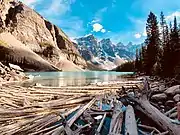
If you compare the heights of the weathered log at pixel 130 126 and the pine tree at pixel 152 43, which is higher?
the pine tree at pixel 152 43

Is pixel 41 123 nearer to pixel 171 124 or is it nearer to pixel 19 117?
pixel 19 117

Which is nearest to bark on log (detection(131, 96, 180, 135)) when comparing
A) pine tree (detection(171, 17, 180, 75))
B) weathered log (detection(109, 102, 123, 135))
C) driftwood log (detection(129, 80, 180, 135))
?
driftwood log (detection(129, 80, 180, 135))

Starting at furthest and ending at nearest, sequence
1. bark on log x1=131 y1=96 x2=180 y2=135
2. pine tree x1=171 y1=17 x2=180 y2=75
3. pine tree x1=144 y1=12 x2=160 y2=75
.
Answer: pine tree x1=144 y1=12 x2=160 y2=75, pine tree x1=171 y1=17 x2=180 y2=75, bark on log x1=131 y1=96 x2=180 y2=135

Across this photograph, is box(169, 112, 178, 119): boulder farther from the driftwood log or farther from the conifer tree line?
the conifer tree line

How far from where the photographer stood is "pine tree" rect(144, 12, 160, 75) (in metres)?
65.7

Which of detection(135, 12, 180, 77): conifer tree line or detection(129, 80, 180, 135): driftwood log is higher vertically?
detection(135, 12, 180, 77): conifer tree line

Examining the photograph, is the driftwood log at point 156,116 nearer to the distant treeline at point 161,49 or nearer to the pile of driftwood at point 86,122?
the pile of driftwood at point 86,122

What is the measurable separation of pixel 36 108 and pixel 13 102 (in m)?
3.52

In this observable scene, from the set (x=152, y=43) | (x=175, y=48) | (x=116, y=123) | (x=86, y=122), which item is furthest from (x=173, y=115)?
(x=152, y=43)

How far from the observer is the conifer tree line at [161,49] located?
44.2 metres

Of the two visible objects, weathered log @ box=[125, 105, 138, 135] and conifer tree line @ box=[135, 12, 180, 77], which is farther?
conifer tree line @ box=[135, 12, 180, 77]

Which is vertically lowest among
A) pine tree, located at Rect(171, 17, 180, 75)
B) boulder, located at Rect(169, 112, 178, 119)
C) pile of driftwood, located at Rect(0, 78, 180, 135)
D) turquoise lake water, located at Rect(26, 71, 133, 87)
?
pile of driftwood, located at Rect(0, 78, 180, 135)

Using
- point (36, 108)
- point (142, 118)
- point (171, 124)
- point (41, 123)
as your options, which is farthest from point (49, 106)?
point (171, 124)

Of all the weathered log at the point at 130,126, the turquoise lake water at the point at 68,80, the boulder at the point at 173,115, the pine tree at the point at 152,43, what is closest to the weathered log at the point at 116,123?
the weathered log at the point at 130,126
